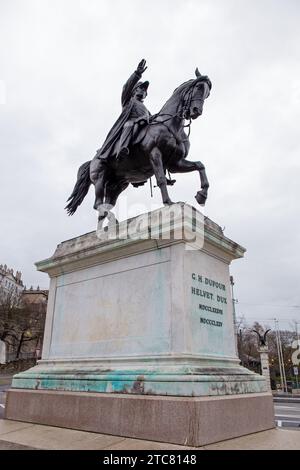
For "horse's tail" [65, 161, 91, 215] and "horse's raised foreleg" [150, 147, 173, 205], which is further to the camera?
"horse's tail" [65, 161, 91, 215]

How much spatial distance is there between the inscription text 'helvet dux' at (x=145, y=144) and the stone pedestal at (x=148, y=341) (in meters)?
0.95

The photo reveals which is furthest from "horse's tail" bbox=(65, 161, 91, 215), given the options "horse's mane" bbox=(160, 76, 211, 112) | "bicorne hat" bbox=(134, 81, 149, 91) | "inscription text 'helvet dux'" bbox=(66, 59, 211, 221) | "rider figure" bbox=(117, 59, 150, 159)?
"horse's mane" bbox=(160, 76, 211, 112)

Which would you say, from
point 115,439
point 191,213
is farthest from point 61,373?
point 191,213

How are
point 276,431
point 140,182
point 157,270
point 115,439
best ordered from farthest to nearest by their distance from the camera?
point 140,182 < point 157,270 < point 276,431 < point 115,439

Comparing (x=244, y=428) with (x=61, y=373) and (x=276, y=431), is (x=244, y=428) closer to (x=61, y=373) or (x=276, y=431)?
(x=276, y=431)

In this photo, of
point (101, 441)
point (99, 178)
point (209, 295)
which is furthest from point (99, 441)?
point (99, 178)

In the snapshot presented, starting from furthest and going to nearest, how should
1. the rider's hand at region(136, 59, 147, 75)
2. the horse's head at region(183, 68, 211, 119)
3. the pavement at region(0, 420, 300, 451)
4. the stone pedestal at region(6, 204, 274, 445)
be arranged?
1. the rider's hand at region(136, 59, 147, 75)
2. the horse's head at region(183, 68, 211, 119)
3. the stone pedestal at region(6, 204, 274, 445)
4. the pavement at region(0, 420, 300, 451)

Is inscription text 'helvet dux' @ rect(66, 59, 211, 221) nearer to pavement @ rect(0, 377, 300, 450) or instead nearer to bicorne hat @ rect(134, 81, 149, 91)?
bicorne hat @ rect(134, 81, 149, 91)

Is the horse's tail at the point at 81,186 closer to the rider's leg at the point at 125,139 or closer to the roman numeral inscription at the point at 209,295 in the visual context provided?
the rider's leg at the point at 125,139

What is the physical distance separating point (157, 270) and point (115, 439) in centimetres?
211

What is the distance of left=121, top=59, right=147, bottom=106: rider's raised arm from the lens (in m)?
7.48

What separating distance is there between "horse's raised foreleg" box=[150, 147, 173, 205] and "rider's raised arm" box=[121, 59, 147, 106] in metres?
1.93

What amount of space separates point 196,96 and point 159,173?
1.37m

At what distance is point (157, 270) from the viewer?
5.37 metres
